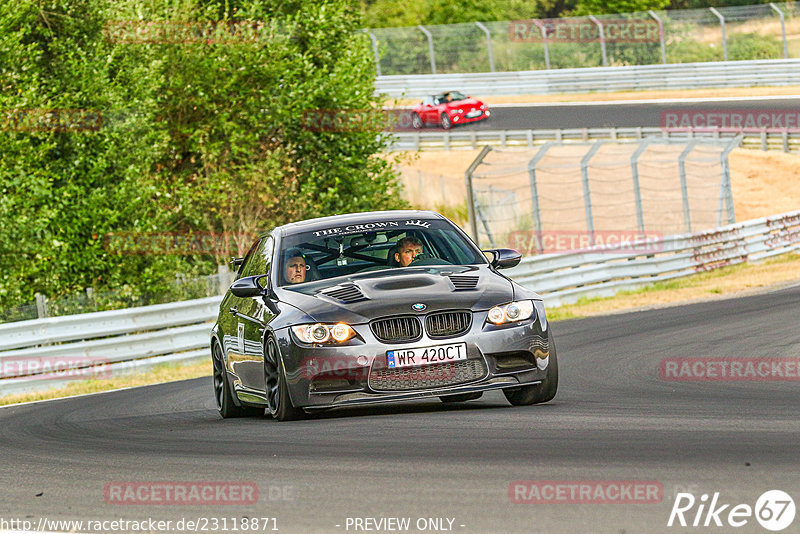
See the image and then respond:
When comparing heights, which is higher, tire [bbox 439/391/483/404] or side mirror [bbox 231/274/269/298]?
side mirror [bbox 231/274/269/298]

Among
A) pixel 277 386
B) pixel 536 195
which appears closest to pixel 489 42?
pixel 536 195

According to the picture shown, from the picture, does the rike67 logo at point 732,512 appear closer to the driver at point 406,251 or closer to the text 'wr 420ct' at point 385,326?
the text 'wr 420ct' at point 385,326

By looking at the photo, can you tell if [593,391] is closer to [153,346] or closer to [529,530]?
[529,530]

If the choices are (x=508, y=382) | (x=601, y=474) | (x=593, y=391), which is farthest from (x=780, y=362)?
(x=601, y=474)

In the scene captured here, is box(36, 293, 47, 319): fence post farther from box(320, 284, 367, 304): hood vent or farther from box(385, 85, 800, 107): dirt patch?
box(385, 85, 800, 107): dirt patch

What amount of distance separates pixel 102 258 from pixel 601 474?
18006mm

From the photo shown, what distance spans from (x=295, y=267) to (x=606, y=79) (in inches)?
1832

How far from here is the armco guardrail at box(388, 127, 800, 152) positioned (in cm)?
4175

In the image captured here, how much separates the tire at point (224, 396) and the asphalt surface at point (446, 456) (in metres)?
0.17

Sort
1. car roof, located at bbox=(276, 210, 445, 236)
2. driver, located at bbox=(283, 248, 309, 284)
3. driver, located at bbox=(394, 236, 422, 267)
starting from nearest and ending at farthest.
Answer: driver, located at bbox=(283, 248, 309, 284) → driver, located at bbox=(394, 236, 422, 267) → car roof, located at bbox=(276, 210, 445, 236)

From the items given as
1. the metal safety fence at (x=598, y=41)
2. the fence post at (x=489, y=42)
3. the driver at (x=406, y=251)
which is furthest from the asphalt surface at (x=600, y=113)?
the driver at (x=406, y=251)

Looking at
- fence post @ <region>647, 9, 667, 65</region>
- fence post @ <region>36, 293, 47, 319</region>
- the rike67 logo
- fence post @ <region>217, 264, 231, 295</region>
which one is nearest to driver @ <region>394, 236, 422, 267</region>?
the rike67 logo

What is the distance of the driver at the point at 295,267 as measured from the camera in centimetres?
949

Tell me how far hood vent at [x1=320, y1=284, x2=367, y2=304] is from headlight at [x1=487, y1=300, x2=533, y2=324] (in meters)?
0.86
